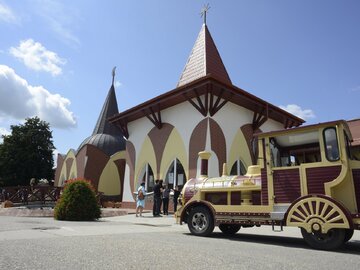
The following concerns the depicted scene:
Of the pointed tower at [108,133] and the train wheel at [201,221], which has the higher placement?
the pointed tower at [108,133]

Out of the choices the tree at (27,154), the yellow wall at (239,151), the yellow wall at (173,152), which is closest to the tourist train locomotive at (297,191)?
the yellow wall at (173,152)

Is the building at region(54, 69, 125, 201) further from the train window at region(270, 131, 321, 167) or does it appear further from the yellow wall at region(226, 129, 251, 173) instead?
the train window at region(270, 131, 321, 167)

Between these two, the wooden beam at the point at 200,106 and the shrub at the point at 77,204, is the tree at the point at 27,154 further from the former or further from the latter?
the wooden beam at the point at 200,106

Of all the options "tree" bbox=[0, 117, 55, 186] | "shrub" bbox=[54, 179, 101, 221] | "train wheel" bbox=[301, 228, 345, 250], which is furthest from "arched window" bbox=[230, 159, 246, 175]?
"tree" bbox=[0, 117, 55, 186]

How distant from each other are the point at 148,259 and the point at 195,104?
1243 centimetres

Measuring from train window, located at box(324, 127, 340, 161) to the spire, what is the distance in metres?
25.3

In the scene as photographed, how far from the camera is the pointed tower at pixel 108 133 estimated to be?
28598 millimetres

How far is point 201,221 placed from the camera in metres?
8.51

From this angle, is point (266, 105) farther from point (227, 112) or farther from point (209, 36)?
point (209, 36)

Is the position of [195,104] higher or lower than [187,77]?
lower

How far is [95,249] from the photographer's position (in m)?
Answer: 5.35

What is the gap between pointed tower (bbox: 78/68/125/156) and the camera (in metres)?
28.6

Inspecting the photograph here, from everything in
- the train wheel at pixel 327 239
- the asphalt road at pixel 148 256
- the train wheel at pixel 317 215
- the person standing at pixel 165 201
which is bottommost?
the asphalt road at pixel 148 256

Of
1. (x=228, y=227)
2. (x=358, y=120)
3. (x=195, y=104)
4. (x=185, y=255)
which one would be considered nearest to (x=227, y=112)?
(x=195, y=104)
